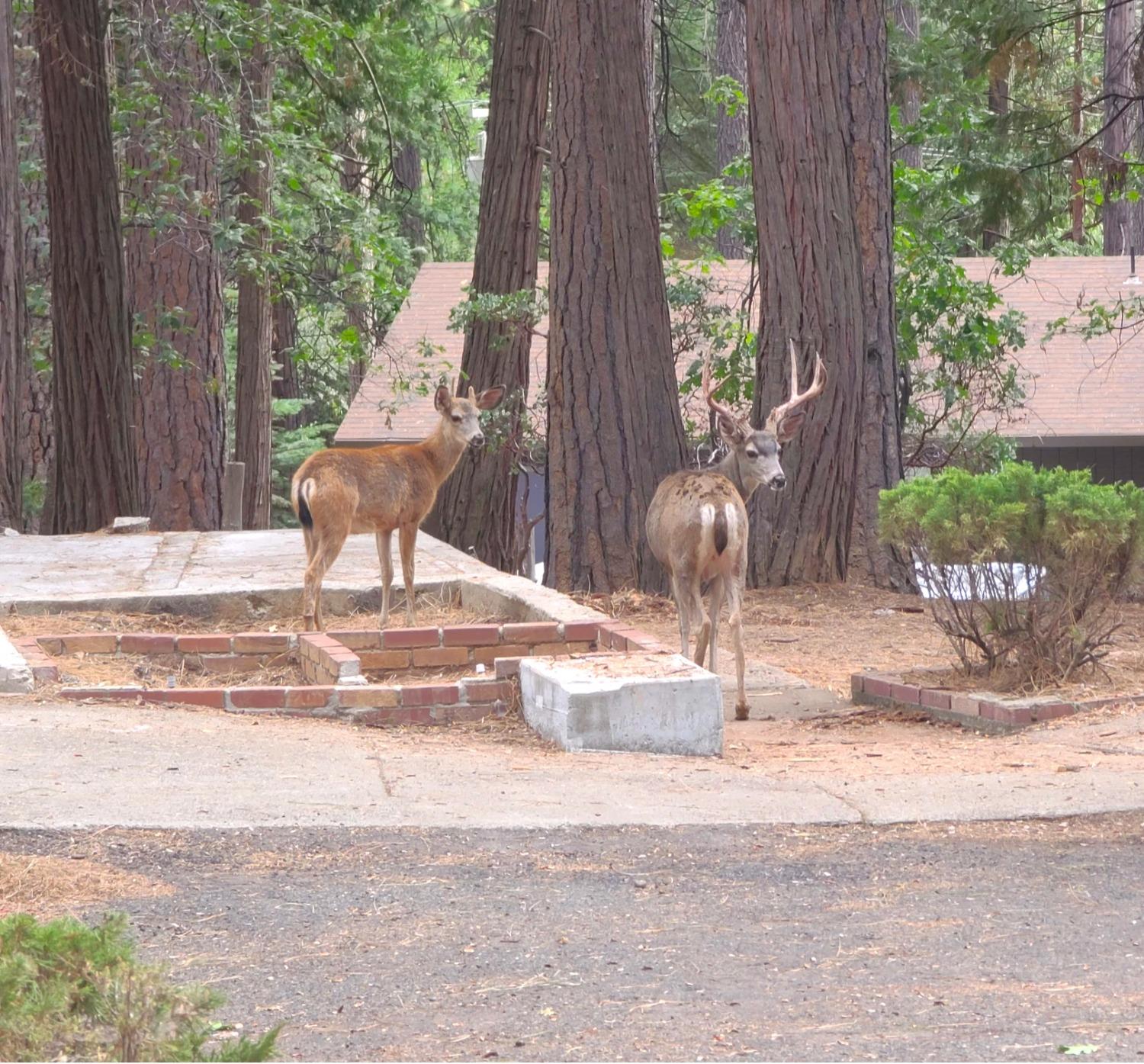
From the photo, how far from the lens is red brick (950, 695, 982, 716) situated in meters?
9.59

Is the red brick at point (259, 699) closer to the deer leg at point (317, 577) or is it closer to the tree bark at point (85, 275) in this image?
the deer leg at point (317, 577)

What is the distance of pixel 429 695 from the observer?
8.80m

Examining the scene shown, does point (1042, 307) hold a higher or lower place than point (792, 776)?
higher

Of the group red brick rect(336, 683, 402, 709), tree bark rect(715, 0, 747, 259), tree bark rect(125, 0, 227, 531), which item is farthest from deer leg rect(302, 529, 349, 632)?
tree bark rect(715, 0, 747, 259)

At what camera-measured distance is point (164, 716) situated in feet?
27.3

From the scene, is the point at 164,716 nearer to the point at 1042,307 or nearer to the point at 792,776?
the point at 792,776

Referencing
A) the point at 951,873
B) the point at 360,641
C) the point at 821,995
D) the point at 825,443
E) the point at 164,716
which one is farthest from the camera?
the point at 825,443

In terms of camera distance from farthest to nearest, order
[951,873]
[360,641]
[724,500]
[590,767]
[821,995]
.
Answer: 1. [724,500]
2. [360,641]
3. [590,767]
4. [951,873]
5. [821,995]

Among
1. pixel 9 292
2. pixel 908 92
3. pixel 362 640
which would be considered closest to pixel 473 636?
pixel 362 640

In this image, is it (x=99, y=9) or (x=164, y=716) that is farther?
(x=99, y=9)

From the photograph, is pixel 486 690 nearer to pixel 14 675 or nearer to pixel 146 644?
pixel 146 644

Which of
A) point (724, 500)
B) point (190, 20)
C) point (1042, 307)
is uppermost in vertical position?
point (190, 20)

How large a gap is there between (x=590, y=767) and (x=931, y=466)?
453 inches

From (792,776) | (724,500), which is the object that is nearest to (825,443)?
(724,500)
